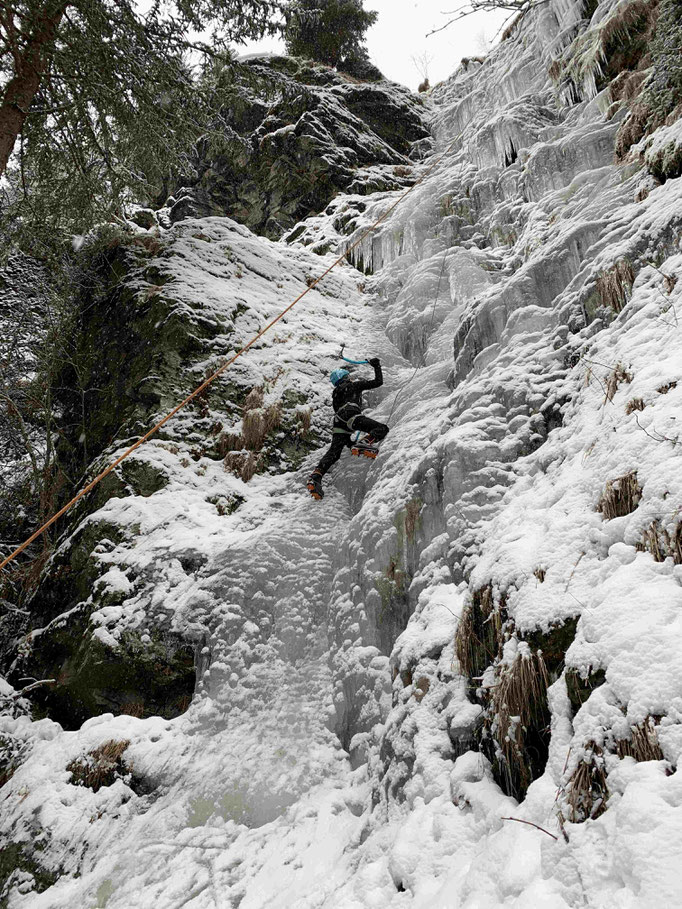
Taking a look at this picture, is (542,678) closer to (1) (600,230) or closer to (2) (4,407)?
(1) (600,230)

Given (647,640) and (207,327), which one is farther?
(207,327)

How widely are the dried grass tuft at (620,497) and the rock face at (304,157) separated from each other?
44.9 feet

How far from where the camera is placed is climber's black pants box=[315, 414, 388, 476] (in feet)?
19.4

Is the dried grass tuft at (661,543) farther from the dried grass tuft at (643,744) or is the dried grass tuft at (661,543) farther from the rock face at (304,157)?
the rock face at (304,157)

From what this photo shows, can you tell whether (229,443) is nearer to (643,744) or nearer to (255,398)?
(255,398)

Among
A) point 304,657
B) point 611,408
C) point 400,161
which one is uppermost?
point 400,161

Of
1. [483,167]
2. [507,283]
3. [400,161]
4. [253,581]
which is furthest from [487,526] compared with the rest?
[400,161]

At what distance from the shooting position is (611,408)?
3.04 m

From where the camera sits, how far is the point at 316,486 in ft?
19.0

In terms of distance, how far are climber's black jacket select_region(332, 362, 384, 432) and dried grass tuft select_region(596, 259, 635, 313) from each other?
264 centimetres

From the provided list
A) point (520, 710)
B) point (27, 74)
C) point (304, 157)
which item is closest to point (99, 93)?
point (27, 74)

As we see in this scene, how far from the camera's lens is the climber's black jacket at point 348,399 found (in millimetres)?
6086

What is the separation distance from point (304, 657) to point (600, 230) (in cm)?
478

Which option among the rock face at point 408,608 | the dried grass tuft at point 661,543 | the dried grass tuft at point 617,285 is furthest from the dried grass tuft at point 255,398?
the dried grass tuft at point 661,543
